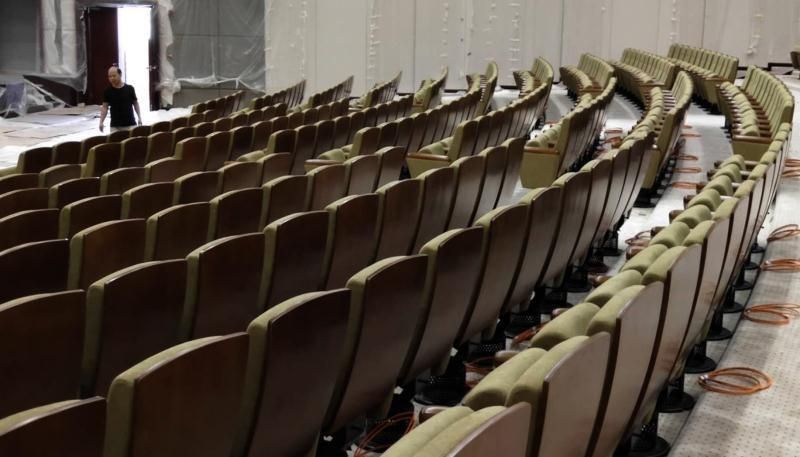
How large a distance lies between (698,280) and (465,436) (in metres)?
0.42

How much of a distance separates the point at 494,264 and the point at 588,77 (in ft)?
7.86

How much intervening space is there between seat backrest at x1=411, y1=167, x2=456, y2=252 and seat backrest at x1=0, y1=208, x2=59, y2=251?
15.3 inches

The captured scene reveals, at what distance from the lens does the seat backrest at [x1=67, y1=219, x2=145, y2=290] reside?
0.79m

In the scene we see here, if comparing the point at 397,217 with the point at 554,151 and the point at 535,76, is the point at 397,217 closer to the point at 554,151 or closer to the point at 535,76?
the point at 554,151

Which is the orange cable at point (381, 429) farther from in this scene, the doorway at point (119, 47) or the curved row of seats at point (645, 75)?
the doorway at point (119, 47)

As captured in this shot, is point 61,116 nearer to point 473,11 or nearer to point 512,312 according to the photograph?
point 473,11

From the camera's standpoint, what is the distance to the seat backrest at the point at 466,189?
1.13m

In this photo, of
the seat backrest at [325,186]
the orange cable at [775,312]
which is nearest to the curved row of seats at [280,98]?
the seat backrest at [325,186]

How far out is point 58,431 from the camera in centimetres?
40

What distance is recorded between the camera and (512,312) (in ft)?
3.21

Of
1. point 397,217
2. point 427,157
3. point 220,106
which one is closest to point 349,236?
point 397,217

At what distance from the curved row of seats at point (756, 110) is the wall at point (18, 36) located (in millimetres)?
2994

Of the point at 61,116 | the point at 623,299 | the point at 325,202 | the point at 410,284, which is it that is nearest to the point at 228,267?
the point at 410,284

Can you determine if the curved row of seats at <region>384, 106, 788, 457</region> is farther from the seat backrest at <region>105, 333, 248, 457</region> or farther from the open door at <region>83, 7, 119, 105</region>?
the open door at <region>83, 7, 119, 105</region>
